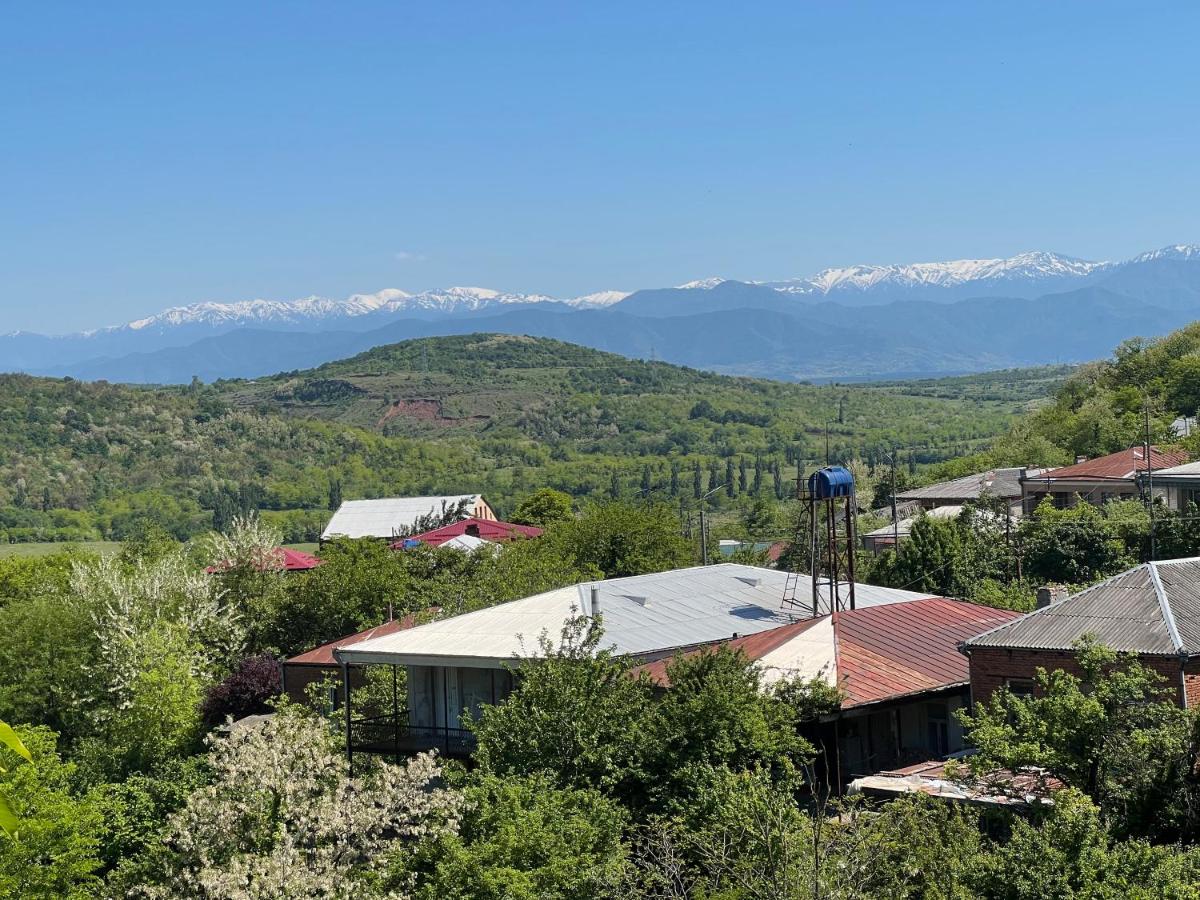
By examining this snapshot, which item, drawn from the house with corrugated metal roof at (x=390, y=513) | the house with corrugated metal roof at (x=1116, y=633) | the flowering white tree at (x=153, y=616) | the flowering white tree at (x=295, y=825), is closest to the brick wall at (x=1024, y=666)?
the house with corrugated metal roof at (x=1116, y=633)

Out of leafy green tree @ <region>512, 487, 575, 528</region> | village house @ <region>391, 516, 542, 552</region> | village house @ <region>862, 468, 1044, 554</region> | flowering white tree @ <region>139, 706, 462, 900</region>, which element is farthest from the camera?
leafy green tree @ <region>512, 487, 575, 528</region>

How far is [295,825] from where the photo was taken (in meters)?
26.5

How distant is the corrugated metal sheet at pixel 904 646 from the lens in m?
30.6

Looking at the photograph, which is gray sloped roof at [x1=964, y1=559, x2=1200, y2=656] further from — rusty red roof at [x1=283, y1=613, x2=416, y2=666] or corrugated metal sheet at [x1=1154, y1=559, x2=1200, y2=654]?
rusty red roof at [x1=283, y1=613, x2=416, y2=666]

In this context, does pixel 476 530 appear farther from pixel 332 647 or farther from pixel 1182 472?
pixel 332 647

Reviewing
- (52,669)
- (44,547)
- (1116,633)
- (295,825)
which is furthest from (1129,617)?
(44,547)

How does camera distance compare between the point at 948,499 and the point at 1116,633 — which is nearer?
the point at 1116,633

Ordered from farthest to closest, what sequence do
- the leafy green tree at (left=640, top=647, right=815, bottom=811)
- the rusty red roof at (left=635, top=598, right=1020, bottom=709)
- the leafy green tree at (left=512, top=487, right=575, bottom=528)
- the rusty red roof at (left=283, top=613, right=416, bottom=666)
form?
the leafy green tree at (left=512, top=487, right=575, bottom=528) < the rusty red roof at (left=283, top=613, right=416, bottom=666) < the rusty red roof at (left=635, top=598, right=1020, bottom=709) < the leafy green tree at (left=640, top=647, right=815, bottom=811)

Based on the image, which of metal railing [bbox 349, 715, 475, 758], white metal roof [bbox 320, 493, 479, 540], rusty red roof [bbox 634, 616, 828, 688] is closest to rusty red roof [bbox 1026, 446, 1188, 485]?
rusty red roof [bbox 634, 616, 828, 688]

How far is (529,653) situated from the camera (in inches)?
1242

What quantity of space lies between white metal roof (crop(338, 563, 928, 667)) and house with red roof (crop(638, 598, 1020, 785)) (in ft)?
5.20

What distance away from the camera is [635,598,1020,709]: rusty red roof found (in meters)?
30.6

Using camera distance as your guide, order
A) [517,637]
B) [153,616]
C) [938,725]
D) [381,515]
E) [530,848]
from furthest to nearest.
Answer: [381,515]
[153,616]
[517,637]
[938,725]
[530,848]

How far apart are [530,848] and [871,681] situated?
10.3 metres
